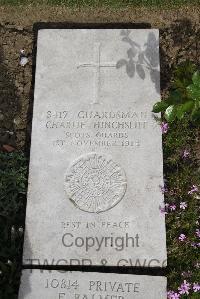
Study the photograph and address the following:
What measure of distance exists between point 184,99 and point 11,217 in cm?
190

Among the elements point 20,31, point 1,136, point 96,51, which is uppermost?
point 20,31

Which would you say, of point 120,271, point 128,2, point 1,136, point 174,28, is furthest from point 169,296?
point 128,2

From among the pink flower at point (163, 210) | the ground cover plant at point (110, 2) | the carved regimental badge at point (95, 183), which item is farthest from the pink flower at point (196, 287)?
the ground cover plant at point (110, 2)

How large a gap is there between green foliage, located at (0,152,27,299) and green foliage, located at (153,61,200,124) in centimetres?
148

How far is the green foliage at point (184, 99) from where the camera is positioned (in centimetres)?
361

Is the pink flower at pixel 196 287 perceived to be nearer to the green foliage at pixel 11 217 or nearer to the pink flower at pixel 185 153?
the pink flower at pixel 185 153

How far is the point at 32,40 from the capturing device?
5.12 meters

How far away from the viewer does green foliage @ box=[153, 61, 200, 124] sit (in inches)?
142

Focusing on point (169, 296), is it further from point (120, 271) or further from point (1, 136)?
point (1, 136)

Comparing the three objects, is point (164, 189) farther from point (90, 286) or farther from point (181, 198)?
point (90, 286)

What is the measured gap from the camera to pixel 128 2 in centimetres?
524

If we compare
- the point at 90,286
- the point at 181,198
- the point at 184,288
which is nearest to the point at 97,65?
the point at 181,198

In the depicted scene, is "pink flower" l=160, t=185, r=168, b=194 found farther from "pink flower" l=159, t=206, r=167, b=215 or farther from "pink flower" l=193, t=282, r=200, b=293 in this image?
"pink flower" l=193, t=282, r=200, b=293

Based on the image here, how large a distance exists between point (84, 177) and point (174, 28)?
205 cm
